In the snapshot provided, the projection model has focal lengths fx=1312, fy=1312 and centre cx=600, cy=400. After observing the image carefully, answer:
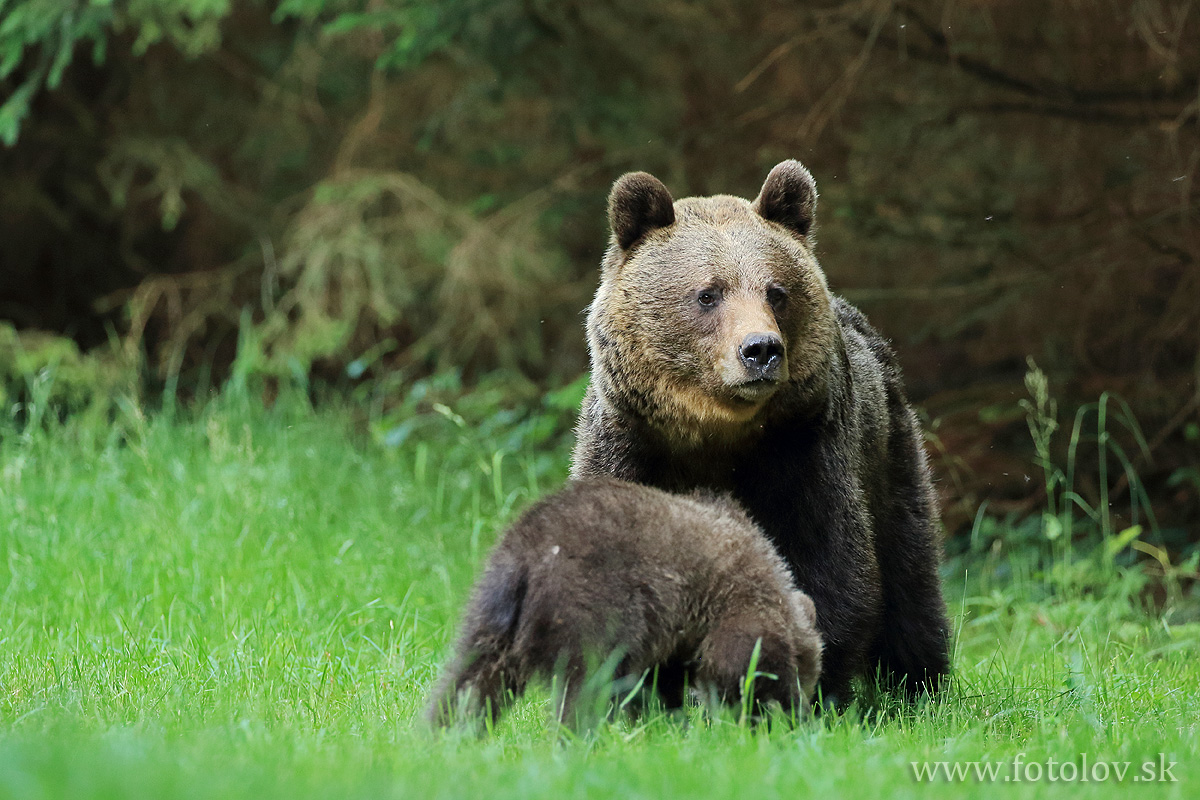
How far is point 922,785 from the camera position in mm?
3121

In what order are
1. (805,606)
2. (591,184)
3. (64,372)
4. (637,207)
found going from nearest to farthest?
(805,606)
(637,207)
(591,184)
(64,372)

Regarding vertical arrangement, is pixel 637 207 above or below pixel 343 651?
above

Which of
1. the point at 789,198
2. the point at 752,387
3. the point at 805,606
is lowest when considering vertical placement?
the point at 805,606

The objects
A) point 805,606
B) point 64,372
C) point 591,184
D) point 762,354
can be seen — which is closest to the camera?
point 805,606

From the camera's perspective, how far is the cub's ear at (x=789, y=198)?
5191mm

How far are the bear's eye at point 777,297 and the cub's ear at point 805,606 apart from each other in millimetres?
1167

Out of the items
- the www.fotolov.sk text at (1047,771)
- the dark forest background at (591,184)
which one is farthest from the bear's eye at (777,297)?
the dark forest background at (591,184)

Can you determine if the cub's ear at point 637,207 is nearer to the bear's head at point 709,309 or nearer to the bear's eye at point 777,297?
the bear's head at point 709,309

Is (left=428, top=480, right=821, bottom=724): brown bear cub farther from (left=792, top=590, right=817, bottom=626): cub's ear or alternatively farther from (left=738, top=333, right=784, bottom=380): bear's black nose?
(left=738, top=333, right=784, bottom=380): bear's black nose

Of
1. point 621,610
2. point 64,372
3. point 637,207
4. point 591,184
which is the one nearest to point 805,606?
point 621,610

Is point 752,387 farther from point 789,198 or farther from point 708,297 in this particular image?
point 789,198

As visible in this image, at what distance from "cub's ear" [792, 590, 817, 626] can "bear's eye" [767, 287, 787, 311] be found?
3.83 feet

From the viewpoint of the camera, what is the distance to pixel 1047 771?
3.36 metres

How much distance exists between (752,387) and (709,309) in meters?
0.44
